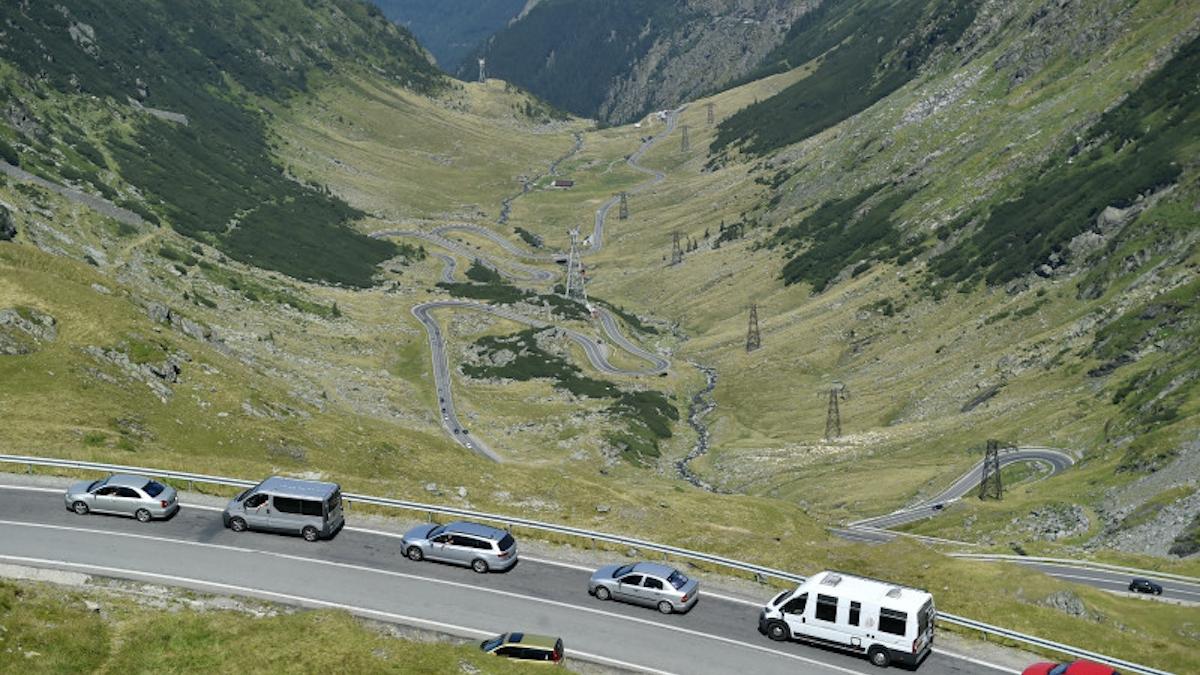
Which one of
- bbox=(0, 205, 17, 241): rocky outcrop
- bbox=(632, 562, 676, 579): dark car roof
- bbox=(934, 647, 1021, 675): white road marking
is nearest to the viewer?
bbox=(934, 647, 1021, 675): white road marking

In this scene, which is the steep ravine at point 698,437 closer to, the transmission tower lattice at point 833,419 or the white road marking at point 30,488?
the transmission tower lattice at point 833,419

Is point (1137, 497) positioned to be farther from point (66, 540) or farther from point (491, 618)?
point (66, 540)

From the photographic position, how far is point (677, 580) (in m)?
47.0

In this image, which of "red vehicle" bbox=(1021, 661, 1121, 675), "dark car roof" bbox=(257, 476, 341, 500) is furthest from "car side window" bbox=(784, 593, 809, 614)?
"dark car roof" bbox=(257, 476, 341, 500)

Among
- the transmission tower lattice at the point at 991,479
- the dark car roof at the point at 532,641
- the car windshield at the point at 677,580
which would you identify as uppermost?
the transmission tower lattice at the point at 991,479

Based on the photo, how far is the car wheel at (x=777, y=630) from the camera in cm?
4447

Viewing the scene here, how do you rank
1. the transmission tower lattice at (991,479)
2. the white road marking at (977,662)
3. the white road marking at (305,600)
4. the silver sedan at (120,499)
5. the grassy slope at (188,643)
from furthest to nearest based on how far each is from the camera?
the transmission tower lattice at (991,479) → the silver sedan at (120,499) → the white road marking at (977,662) → the white road marking at (305,600) → the grassy slope at (188,643)

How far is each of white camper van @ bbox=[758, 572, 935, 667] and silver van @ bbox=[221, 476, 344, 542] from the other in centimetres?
2130

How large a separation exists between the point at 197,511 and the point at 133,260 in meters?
Result: 107

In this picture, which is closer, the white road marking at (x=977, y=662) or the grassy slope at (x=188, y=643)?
the grassy slope at (x=188, y=643)

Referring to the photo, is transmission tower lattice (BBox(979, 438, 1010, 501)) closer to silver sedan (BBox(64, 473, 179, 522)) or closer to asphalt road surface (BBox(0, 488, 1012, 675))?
asphalt road surface (BBox(0, 488, 1012, 675))

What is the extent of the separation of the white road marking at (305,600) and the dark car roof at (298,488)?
5.79 metres

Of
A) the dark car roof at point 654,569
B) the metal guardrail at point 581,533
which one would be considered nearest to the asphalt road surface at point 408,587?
the dark car roof at point 654,569

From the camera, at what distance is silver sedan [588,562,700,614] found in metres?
46.4
